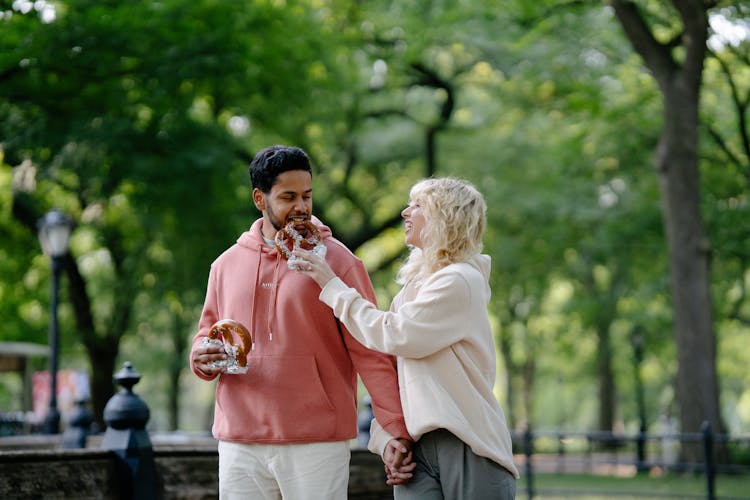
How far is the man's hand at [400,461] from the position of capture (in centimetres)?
392

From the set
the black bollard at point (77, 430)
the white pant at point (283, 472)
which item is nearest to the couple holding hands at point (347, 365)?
the white pant at point (283, 472)

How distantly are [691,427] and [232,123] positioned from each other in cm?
1279

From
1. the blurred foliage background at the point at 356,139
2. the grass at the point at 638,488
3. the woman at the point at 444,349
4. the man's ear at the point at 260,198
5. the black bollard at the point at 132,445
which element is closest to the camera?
the woman at the point at 444,349

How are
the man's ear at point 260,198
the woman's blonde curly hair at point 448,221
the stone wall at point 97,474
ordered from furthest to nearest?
1. the stone wall at point 97,474
2. the man's ear at point 260,198
3. the woman's blonde curly hair at point 448,221

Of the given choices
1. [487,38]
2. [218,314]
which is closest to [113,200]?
[487,38]

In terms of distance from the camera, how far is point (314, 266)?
3.95m

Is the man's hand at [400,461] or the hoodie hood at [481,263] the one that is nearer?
the man's hand at [400,461]

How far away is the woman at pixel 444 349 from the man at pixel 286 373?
131mm

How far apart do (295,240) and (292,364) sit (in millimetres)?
461

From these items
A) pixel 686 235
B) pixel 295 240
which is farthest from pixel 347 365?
pixel 686 235

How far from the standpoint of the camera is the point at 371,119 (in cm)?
2836

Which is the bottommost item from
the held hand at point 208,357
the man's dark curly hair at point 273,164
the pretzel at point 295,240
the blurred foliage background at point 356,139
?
the held hand at point 208,357

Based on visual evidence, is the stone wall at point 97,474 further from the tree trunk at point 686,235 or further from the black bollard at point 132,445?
the tree trunk at point 686,235

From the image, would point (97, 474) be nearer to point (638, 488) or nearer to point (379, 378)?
point (379, 378)
